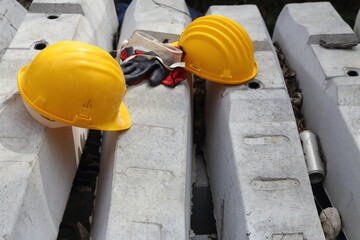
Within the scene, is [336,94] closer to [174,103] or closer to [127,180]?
[174,103]

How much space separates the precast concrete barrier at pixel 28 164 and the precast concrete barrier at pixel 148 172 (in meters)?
0.26

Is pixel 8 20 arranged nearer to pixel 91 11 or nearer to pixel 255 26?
pixel 91 11

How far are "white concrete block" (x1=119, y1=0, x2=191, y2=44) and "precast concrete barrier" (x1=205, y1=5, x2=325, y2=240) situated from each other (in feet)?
2.21

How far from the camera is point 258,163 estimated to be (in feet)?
9.69

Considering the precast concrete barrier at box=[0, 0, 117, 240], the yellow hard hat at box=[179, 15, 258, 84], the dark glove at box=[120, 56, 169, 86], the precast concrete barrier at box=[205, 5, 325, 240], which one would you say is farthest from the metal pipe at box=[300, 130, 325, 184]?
the precast concrete barrier at box=[0, 0, 117, 240]

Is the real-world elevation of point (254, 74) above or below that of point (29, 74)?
below

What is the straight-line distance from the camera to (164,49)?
3520 mm

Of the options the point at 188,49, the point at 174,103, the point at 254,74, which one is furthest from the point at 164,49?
the point at 254,74

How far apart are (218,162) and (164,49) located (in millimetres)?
967

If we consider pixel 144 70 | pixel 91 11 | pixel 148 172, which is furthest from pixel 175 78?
pixel 91 11

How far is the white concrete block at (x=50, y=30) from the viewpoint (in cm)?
367

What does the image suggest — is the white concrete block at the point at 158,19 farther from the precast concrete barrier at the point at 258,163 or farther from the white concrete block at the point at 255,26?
the precast concrete barrier at the point at 258,163

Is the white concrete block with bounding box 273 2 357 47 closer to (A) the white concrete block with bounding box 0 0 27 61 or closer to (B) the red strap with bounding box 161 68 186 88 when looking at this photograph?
(B) the red strap with bounding box 161 68 186 88

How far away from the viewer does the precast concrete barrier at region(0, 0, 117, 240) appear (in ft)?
7.88
